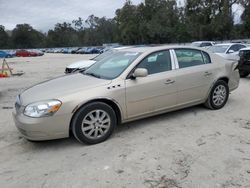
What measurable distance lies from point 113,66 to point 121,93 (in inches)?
32.5

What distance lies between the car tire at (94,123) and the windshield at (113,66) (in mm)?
649

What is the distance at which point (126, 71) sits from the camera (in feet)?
13.8

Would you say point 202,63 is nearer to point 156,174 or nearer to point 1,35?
point 156,174

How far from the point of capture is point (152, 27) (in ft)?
195

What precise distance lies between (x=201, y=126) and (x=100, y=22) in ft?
337

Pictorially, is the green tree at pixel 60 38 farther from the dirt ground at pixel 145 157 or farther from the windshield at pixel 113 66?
the dirt ground at pixel 145 157

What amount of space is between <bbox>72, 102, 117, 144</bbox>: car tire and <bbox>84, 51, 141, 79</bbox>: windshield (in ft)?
2.13

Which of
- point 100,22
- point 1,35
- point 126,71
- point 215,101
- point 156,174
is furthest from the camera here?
point 100,22

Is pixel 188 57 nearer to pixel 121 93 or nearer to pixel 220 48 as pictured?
pixel 121 93

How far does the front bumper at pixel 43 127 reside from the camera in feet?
11.6

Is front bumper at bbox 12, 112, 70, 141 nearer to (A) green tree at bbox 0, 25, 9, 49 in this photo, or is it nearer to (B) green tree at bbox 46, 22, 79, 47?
(A) green tree at bbox 0, 25, 9, 49

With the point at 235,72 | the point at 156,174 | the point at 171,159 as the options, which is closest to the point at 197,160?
the point at 171,159

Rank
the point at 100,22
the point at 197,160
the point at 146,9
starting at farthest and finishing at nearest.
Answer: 1. the point at 100,22
2. the point at 146,9
3. the point at 197,160

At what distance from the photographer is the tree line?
46031 mm
